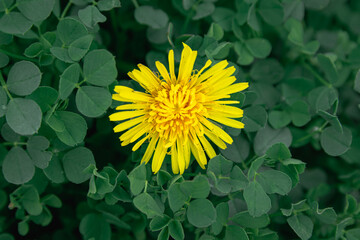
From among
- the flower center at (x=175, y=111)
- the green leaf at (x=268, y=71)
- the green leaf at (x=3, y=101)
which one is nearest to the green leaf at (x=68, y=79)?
the green leaf at (x=3, y=101)

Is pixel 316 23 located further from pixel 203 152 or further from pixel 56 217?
pixel 56 217

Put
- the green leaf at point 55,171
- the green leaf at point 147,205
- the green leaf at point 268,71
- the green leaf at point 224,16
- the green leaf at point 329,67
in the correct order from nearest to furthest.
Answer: the green leaf at point 147,205
the green leaf at point 55,171
the green leaf at point 329,67
the green leaf at point 224,16
the green leaf at point 268,71

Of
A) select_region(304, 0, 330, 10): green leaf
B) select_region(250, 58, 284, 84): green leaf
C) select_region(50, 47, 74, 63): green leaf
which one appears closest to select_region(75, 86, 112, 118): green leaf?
select_region(50, 47, 74, 63): green leaf

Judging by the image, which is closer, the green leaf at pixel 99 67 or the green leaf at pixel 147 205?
the green leaf at pixel 147 205

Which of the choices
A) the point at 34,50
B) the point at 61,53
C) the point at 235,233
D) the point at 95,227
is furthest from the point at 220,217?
the point at 34,50

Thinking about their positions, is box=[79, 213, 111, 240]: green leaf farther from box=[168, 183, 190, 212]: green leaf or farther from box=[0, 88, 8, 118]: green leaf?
box=[0, 88, 8, 118]: green leaf

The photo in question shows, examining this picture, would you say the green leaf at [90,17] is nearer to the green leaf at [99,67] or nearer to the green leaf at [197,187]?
the green leaf at [99,67]
